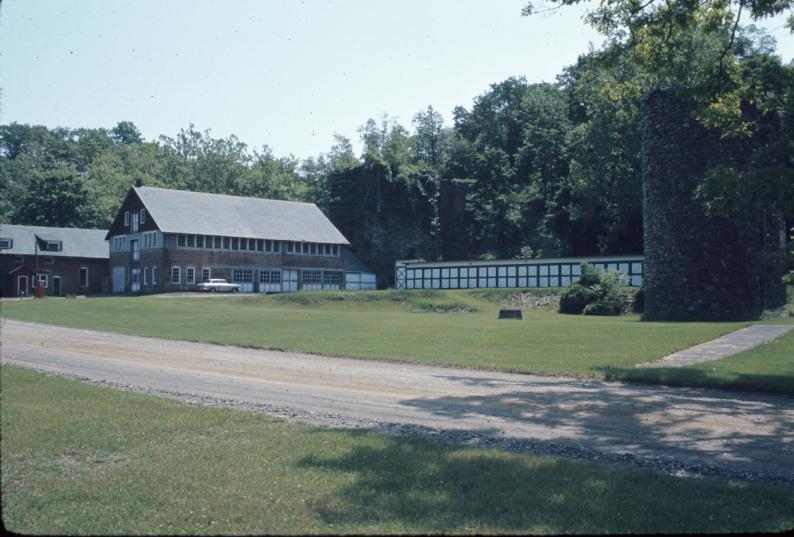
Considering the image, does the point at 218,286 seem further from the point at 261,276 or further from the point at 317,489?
the point at 317,489

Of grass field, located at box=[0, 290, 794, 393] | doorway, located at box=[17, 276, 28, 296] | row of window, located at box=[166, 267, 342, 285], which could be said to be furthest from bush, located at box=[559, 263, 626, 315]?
doorway, located at box=[17, 276, 28, 296]

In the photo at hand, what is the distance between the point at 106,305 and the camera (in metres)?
42.4

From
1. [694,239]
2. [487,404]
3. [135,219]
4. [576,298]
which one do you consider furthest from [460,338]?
[135,219]

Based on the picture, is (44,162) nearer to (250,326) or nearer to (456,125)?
(456,125)

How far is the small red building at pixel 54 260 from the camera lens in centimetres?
6656

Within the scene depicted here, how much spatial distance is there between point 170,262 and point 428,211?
31.5m

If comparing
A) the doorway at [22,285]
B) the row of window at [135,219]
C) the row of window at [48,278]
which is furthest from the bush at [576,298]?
the doorway at [22,285]

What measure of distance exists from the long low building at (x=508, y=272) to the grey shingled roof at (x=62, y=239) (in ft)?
105

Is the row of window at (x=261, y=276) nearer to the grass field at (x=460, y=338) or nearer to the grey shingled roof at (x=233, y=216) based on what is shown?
the grey shingled roof at (x=233, y=216)

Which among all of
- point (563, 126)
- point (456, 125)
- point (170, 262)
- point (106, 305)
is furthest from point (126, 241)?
point (456, 125)

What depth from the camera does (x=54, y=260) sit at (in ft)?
230

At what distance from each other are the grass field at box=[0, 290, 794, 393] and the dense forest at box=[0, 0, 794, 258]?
4.03m

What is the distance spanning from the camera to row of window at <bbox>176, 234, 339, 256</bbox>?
62888 mm

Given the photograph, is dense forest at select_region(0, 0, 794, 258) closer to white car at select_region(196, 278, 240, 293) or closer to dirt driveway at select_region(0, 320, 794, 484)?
dirt driveway at select_region(0, 320, 794, 484)
